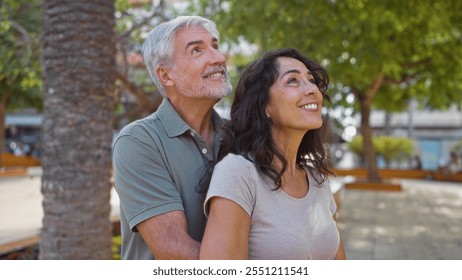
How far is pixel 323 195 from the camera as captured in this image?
2059 millimetres

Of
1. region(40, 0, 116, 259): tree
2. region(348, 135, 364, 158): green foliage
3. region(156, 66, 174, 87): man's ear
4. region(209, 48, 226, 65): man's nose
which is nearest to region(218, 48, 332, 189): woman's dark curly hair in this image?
region(209, 48, 226, 65): man's nose

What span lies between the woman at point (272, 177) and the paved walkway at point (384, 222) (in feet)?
11.6

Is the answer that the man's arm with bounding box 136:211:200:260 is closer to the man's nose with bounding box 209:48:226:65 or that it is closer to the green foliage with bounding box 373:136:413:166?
the man's nose with bounding box 209:48:226:65

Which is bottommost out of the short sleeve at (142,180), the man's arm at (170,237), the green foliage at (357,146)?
the green foliage at (357,146)

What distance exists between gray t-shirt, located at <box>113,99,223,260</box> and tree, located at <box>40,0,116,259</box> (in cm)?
224

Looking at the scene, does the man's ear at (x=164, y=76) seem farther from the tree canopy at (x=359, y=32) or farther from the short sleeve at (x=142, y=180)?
the tree canopy at (x=359, y=32)

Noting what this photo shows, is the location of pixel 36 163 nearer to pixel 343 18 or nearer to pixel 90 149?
pixel 343 18

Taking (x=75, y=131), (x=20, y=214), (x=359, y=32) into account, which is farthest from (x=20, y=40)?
(x=359, y=32)

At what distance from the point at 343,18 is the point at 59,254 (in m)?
6.99

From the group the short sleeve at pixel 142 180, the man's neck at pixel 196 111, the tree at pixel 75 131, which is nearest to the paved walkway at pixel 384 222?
the tree at pixel 75 131

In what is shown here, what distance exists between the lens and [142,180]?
183 centimetres

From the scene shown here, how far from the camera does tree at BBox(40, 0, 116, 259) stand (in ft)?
13.7

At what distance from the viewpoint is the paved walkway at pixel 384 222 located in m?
7.25
